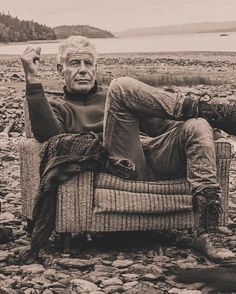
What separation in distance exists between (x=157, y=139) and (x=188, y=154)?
1.57 feet

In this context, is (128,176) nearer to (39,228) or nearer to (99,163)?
(99,163)

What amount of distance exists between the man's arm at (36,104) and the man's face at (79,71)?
0.44 metres

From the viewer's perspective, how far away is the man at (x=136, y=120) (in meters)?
6.54

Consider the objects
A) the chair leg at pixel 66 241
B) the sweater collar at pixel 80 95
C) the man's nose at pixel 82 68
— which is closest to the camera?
the chair leg at pixel 66 241

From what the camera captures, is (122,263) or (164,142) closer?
(122,263)

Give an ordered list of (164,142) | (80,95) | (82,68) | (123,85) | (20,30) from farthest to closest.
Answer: (20,30) → (80,95) → (82,68) → (164,142) → (123,85)

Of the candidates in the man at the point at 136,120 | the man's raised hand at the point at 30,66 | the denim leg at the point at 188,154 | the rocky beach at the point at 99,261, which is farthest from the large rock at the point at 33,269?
the man's raised hand at the point at 30,66

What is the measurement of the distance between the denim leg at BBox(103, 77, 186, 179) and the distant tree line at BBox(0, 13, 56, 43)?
1557 inches

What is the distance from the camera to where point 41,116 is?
6863 mm

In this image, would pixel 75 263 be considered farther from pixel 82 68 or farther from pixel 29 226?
pixel 82 68

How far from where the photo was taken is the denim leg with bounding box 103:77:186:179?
260 inches

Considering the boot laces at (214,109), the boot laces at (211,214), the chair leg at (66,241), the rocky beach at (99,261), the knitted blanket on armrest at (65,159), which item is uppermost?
the boot laces at (214,109)

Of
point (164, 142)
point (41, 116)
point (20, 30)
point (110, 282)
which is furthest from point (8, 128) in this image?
point (20, 30)

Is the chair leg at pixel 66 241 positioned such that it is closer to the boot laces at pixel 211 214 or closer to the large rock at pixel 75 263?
the large rock at pixel 75 263
